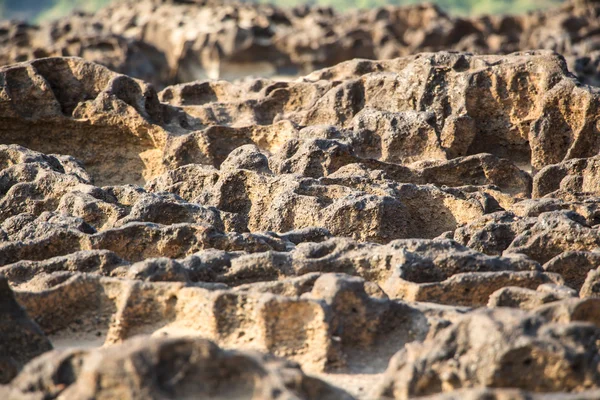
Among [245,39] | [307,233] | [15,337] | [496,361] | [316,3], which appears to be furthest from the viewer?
[316,3]

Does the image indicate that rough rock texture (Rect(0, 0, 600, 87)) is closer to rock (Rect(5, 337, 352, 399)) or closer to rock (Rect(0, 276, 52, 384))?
rock (Rect(0, 276, 52, 384))

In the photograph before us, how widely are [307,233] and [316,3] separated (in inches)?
2413

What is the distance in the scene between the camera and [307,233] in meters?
8.12

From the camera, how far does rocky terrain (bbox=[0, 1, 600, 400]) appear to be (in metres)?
5.36

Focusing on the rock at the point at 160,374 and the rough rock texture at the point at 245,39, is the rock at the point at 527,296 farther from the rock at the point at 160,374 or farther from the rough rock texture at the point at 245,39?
the rough rock texture at the point at 245,39

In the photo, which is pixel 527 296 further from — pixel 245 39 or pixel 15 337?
pixel 245 39

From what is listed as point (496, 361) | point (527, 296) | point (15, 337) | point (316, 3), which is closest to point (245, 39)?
point (527, 296)

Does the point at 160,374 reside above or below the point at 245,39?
below

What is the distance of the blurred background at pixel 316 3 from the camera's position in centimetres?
6016

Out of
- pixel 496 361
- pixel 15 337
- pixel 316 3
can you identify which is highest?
pixel 316 3

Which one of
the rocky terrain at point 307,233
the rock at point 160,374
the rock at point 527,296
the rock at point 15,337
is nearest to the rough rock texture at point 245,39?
the rocky terrain at point 307,233

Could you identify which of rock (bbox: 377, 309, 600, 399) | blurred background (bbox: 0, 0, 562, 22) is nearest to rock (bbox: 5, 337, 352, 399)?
rock (bbox: 377, 309, 600, 399)

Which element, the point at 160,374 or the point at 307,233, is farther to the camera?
the point at 307,233

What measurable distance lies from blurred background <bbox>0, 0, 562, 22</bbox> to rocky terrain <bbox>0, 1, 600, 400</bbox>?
48739 mm
